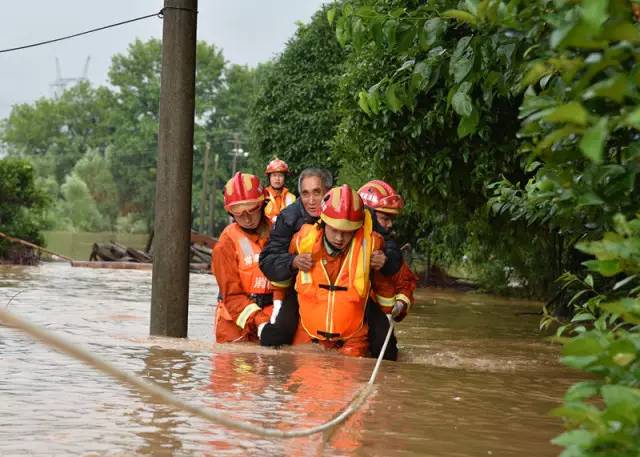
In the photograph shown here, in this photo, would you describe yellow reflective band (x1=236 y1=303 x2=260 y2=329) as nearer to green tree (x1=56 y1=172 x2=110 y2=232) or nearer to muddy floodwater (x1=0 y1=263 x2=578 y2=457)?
muddy floodwater (x1=0 y1=263 x2=578 y2=457)

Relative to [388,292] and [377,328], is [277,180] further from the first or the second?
[377,328]

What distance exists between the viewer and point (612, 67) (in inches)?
133

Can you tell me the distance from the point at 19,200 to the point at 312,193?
2826 centimetres

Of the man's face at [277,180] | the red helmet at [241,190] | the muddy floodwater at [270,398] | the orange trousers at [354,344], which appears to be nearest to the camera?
the muddy floodwater at [270,398]

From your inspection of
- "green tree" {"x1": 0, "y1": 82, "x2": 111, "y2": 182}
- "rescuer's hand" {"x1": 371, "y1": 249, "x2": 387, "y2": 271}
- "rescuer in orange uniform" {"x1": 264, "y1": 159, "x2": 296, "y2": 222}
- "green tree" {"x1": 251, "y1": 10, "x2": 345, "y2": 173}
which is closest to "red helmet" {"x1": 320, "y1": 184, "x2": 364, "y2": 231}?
"rescuer's hand" {"x1": 371, "y1": 249, "x2": 387, "y2": 271}

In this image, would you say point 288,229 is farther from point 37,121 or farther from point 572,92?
point 37,121

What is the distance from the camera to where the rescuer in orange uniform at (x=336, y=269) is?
9.77 metres

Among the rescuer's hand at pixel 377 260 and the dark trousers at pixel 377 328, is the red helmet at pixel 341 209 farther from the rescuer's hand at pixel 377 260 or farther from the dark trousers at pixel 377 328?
the dark trousers at pixel 377 328

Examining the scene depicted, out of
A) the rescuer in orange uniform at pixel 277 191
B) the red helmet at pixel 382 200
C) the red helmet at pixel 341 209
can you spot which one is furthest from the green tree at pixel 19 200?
the red helmet at pixel 341 209

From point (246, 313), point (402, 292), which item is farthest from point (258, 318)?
point (402, 292)

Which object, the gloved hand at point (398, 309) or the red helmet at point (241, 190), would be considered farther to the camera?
the red helmet at point (241, 190)

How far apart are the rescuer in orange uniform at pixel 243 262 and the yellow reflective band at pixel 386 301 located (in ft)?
3.25

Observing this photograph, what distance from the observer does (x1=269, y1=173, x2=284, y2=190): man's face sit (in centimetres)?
1549

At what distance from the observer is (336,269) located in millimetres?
9992
